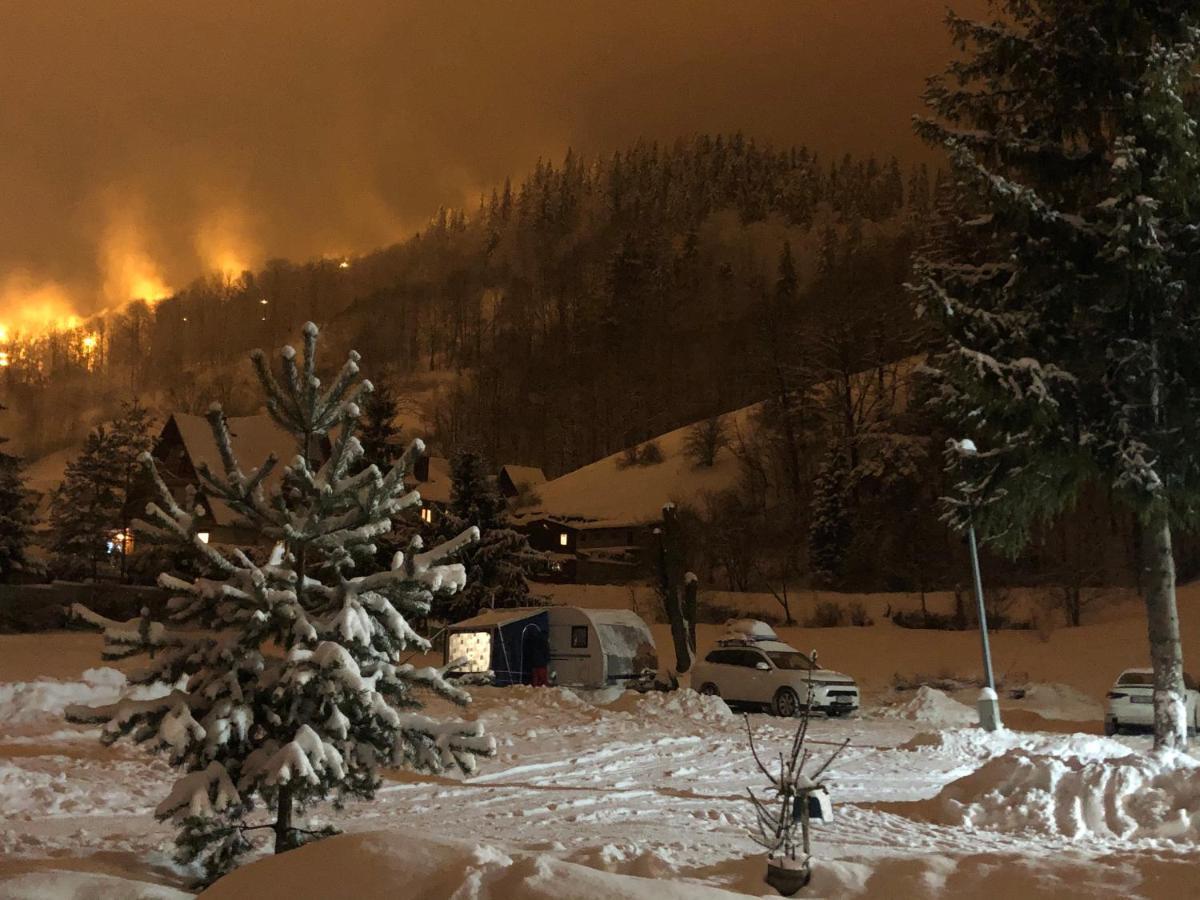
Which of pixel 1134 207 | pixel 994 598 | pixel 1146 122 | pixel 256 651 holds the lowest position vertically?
pixel 994 598

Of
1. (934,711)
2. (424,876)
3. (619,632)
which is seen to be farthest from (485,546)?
(424,876)

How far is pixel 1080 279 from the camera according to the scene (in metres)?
15.8

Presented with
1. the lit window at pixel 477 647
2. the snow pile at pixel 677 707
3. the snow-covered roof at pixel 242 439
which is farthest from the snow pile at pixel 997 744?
the snow-covered roof at pixel 242 439

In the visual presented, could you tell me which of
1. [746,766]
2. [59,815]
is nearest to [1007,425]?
[746,766]

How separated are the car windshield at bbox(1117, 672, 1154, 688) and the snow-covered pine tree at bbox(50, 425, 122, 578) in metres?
47.3

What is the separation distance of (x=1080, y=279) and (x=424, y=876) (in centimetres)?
1450

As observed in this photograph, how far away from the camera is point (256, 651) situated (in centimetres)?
710

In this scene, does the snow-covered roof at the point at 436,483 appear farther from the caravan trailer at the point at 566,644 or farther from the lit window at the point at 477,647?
the caravan trailer at the point at 566,644

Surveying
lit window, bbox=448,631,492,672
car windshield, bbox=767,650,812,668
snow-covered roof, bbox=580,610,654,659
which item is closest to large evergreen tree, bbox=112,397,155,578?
lit window, bbox=448,631,492,672

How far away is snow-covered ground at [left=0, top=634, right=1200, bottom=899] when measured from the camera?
509cm

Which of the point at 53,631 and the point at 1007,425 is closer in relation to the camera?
the point at 1007,425

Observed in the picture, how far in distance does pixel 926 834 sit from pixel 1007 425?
7946 millimetres

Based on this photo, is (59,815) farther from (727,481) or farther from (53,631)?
(727,481)

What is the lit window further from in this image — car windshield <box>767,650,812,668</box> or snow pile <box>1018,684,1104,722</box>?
snow pile <box>1018,684,1104,722</box>
